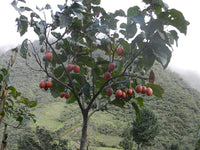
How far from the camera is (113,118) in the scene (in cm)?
3538

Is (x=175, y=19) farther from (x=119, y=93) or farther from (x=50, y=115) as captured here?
(x=50, y=115)

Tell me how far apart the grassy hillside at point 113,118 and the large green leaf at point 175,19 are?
2562 cm

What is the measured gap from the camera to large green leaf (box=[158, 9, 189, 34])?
3.50ft

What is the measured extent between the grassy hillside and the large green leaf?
2562 cm

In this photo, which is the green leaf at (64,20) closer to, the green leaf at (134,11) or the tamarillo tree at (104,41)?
the tamarillo tree at (104,41)

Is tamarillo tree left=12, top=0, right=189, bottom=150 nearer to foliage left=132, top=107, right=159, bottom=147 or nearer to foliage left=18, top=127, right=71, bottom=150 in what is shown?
foliage left=18, top=127, right=71, bottom=150

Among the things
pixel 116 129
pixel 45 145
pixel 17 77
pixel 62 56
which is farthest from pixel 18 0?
pixel 17 77

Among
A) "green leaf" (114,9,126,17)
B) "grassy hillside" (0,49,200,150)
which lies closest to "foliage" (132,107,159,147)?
"grassy hillside" (0,49,200,150)

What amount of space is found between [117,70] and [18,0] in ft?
2.47

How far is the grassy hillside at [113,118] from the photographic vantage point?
90.5 ft

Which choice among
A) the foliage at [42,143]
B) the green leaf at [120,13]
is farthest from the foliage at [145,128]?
the green leaf at [120,13]

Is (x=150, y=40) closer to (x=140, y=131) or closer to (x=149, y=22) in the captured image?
(x=149, y=22)

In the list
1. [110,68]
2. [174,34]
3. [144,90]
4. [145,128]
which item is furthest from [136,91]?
[145,128]

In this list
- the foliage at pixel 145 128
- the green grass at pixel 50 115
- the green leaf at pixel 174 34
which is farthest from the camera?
the green grass at pixel 50 115
